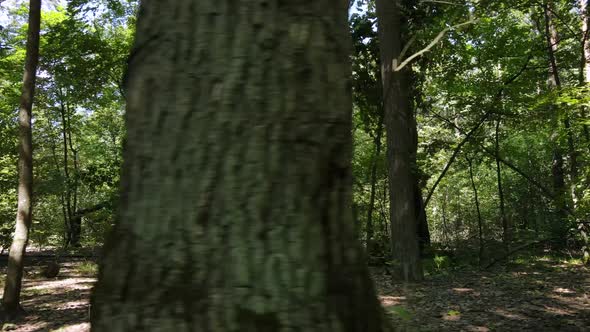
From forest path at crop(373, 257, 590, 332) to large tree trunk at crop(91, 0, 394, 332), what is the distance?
2.80 metres

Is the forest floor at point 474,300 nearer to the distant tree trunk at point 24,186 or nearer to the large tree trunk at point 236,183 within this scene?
the distant tree trunk at point 24,186

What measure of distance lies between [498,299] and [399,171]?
3093mm

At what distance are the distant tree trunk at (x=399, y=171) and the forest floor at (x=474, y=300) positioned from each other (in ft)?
1.59

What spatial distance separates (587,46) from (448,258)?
592 centimetres

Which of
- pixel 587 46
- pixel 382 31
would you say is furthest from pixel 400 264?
pixel 587 46

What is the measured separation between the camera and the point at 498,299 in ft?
24.3

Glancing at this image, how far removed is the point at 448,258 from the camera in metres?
12.3

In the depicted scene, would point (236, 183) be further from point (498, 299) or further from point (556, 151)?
point (556, 151)

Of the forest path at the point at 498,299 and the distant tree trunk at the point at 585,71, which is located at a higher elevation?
the distant tree trunk at the point at 585,71

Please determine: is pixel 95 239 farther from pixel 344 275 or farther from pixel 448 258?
pixel 344 275

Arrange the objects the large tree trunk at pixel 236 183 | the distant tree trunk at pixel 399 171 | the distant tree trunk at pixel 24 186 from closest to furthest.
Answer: the large tree trunk at pixel 236 183 → the distant tree trunk at pixel 24 186 → the distant tree trunk at pixel 399 171

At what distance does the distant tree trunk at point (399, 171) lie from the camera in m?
9.45

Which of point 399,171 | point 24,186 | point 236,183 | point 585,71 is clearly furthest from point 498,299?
point 24,186

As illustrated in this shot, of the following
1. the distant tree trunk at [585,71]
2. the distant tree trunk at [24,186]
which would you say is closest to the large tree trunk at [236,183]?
the distant tree trunk at [24,186]
